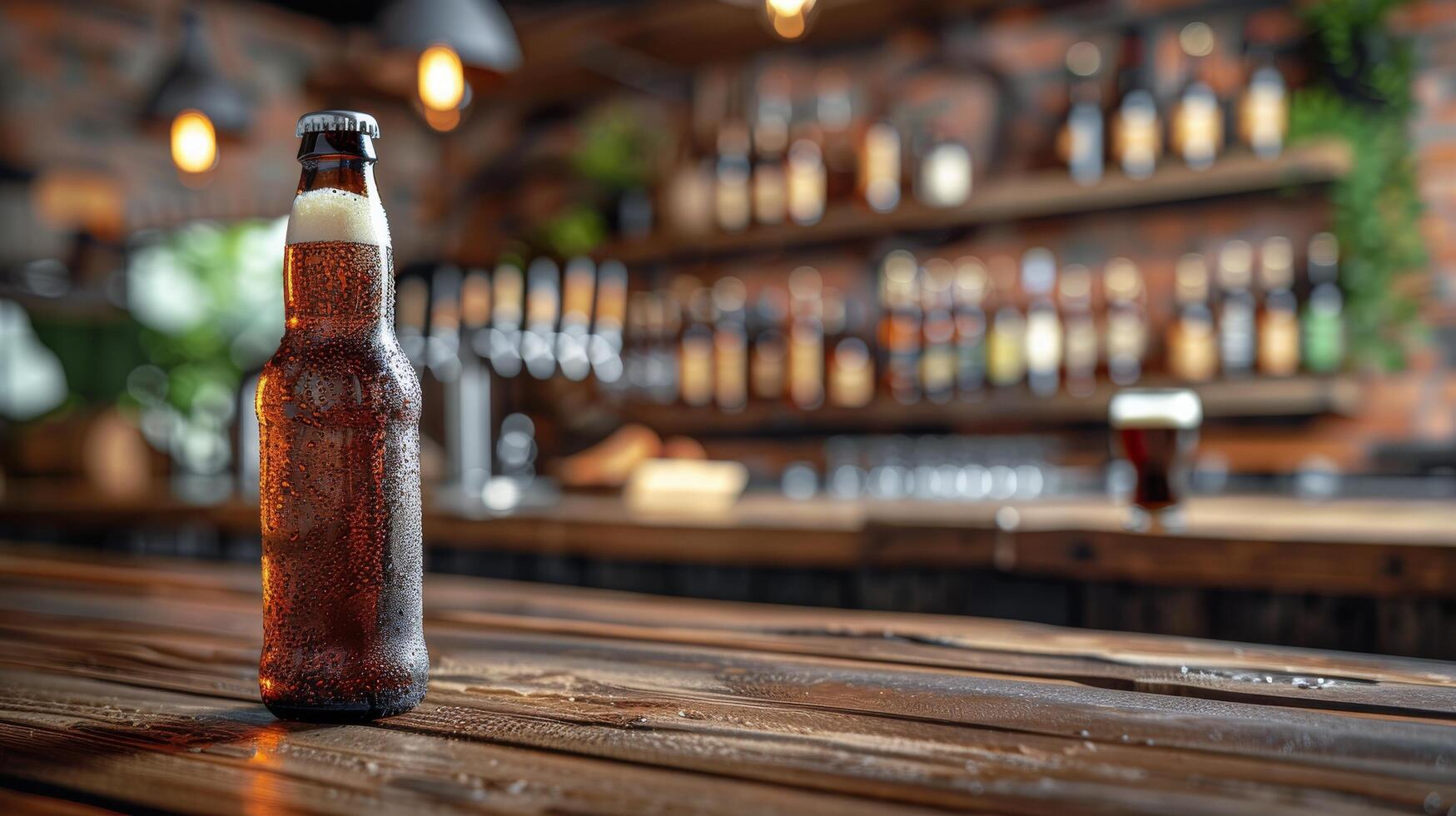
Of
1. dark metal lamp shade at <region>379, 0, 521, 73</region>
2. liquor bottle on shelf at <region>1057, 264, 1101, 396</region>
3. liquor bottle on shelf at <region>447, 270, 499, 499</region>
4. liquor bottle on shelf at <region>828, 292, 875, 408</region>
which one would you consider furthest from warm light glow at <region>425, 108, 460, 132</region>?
liquor bottle on shelf at <region>1057, 264, 1101, 396</region>

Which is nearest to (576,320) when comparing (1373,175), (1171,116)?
(1171,116)

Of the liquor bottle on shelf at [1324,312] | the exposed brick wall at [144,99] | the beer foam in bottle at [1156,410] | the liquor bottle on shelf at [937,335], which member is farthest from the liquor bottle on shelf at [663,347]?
the beer foam in bottle at [1156,410]

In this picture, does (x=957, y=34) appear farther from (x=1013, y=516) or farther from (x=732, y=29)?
(x=1013, y=516)

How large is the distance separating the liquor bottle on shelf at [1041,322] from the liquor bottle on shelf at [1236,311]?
420 millimetres

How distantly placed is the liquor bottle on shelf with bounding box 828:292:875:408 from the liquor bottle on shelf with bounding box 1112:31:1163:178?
882 millimetres

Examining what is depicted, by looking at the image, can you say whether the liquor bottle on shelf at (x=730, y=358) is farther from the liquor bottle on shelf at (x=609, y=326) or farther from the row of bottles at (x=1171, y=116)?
the row of bottles at (x=1171, y=116)

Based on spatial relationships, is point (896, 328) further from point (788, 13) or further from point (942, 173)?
point (788, 13)

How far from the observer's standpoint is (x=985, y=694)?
1.92 feet

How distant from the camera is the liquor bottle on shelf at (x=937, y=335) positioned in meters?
3.16

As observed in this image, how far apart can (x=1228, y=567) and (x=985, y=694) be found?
823 mm

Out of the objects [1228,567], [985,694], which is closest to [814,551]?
[1228,567]

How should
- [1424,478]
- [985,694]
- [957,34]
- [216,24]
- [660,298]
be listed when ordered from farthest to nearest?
[216,24] → [660,298] → [957,34] → [1424,478] → [985,694]

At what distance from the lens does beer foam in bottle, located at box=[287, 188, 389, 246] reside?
0.57 meters

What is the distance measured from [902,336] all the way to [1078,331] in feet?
1.65
